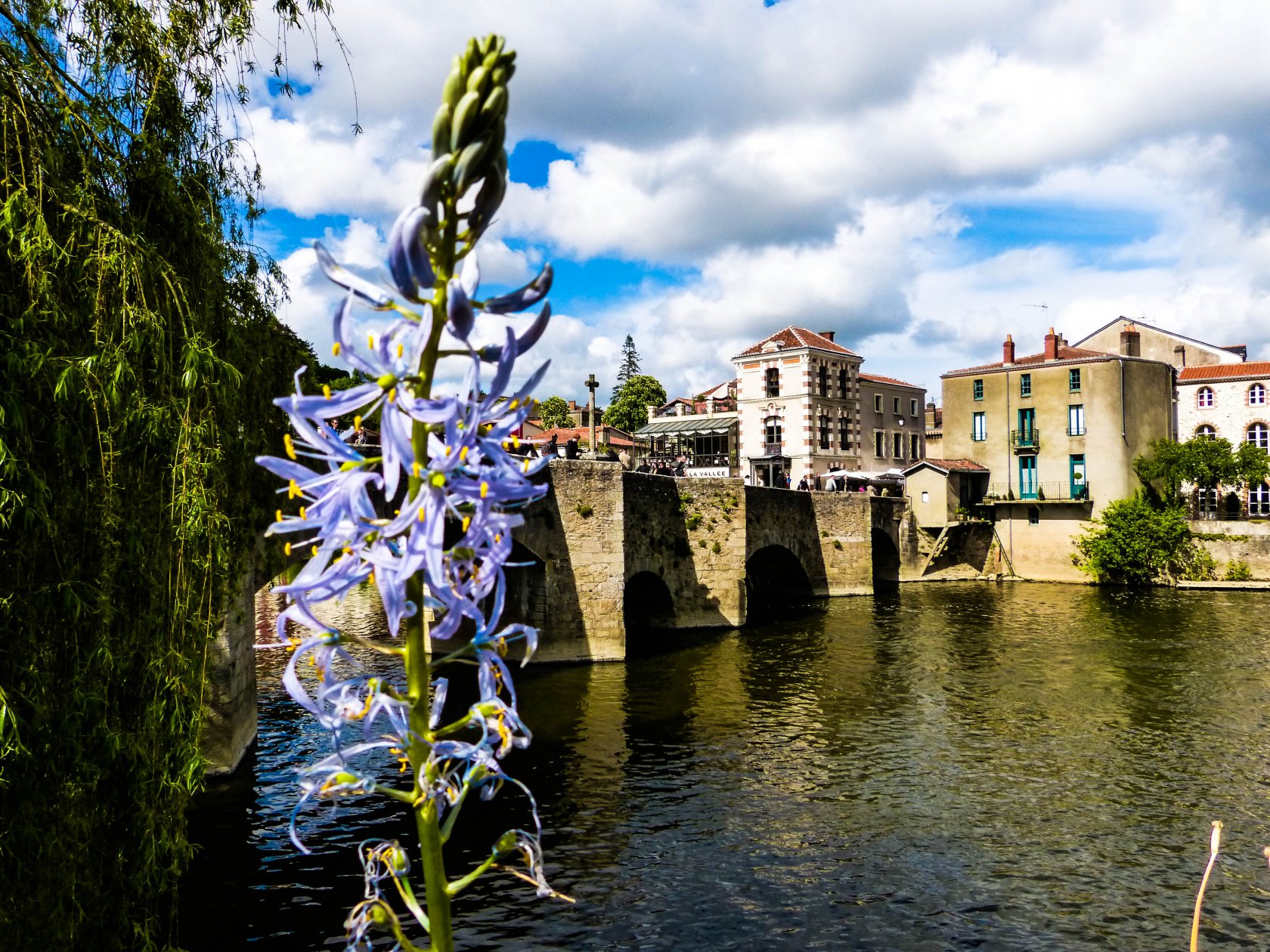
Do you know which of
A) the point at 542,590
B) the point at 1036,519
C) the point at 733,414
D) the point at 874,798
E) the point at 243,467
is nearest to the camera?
the point at 243,467

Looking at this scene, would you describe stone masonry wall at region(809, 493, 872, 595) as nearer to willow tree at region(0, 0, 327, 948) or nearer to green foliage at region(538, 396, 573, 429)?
willow tree at region(0, 0, 327, 948)

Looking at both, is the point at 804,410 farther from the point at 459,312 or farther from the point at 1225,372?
the point at 459,312

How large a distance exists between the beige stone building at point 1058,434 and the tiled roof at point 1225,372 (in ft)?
10.6

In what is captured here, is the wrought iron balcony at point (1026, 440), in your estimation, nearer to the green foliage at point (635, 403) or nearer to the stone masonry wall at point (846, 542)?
the stone masonry wall at point (846, 542)

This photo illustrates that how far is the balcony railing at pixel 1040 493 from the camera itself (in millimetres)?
45281

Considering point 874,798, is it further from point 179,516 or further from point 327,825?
point 179,516

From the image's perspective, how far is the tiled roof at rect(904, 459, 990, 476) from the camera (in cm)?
4631

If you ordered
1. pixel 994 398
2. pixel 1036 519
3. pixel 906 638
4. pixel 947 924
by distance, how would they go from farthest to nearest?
pixel 994 398 < pixel 1036 519 < pixel 906 638 < pixel 947 924

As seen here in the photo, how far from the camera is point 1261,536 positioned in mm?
40188

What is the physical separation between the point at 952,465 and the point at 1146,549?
9.30 metres

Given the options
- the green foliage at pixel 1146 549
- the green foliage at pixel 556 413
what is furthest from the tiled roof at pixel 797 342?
the green foliage at pixel 556 413

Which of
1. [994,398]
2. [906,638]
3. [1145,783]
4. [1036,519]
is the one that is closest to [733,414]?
[994,398]

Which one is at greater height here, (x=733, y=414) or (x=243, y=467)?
(x=733, y=414)

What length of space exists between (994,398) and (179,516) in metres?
47.6
